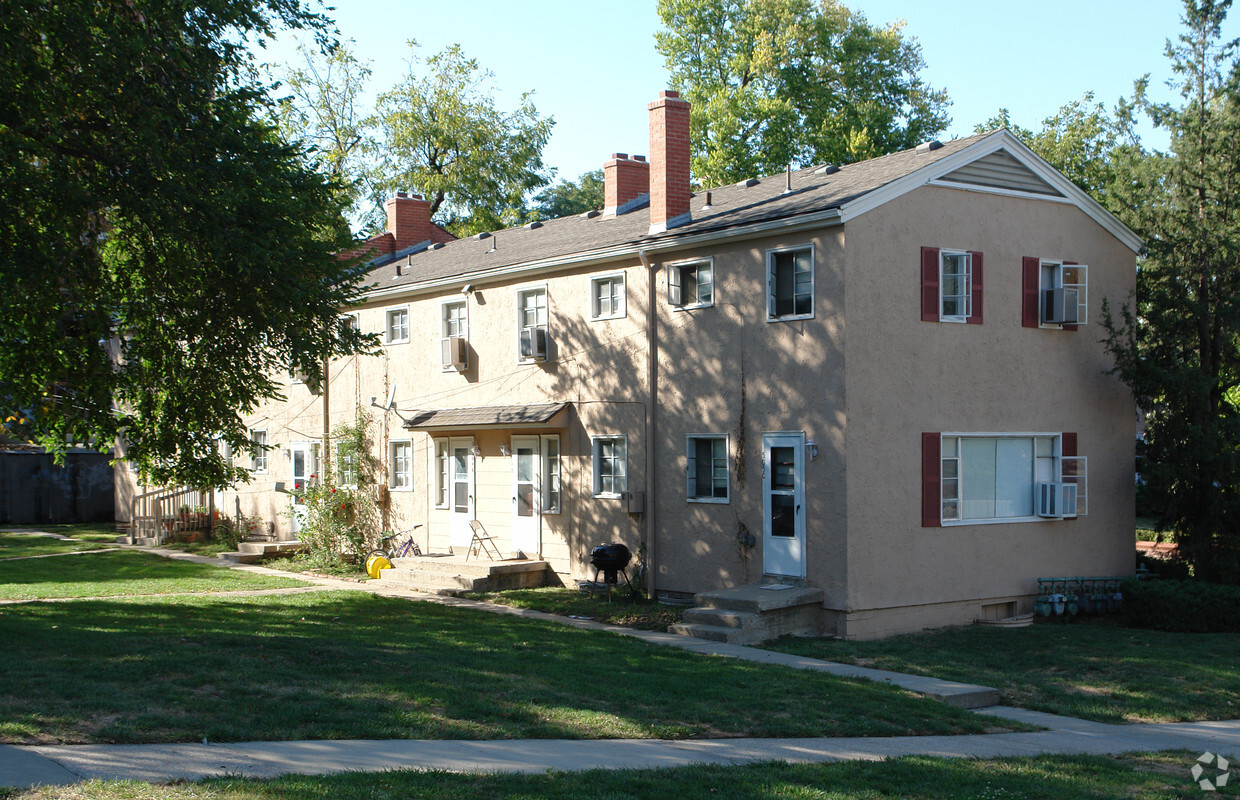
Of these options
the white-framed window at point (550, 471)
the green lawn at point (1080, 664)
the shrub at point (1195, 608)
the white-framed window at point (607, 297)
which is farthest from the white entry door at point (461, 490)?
the shrub at point (1195, 608)

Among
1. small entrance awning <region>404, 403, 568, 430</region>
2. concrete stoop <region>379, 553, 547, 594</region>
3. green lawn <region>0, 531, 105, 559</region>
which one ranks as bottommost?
green lawn <region>0, 531, 105, 559</region>

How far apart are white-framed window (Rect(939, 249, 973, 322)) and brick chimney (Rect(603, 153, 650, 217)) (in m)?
7.75

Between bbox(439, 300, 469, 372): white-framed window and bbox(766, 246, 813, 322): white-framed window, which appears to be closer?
bbox(766, 246, 813, 322): white-framed window

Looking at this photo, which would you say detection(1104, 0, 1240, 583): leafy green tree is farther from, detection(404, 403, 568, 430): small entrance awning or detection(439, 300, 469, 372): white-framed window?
detection(439, 300, 469, 372): white-framed window

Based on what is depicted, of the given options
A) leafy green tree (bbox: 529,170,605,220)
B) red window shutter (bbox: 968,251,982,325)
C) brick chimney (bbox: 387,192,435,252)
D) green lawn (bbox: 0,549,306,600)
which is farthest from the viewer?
leafy green tree (bbox: 529,170,605,220)

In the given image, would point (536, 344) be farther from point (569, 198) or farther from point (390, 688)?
point (569, 198)

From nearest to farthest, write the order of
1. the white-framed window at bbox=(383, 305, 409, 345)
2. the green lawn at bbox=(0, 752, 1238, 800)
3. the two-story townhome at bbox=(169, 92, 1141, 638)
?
1. the green lawn at bbox=(0, 752, 1238, 800)
2. the two-story townhome at bbox=(169, 92, 1141, 638)
3. the white-framed window at bbox=(383, 305, 409, 345)

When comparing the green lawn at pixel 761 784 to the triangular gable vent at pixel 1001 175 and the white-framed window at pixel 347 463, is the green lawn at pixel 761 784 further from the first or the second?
the white-framed window at pixel 347 463

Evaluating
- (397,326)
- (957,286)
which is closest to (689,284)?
(957,286)

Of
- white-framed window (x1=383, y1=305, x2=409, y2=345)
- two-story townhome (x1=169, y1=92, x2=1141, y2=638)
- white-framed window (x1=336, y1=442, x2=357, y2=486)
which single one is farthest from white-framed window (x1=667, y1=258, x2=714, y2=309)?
white-framed window (x1=336, y1=442, x2=357, y2=486)

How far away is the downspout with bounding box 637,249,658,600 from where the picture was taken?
1777 cm

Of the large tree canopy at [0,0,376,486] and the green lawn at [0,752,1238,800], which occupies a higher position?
the large tree canopy at [0,0,376,486]

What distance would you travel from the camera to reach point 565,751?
826 cm

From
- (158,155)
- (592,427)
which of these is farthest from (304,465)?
(158,155)
